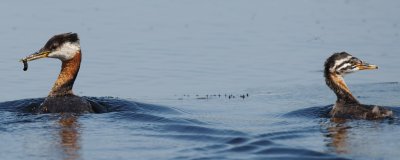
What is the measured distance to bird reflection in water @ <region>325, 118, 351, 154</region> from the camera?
12573mm

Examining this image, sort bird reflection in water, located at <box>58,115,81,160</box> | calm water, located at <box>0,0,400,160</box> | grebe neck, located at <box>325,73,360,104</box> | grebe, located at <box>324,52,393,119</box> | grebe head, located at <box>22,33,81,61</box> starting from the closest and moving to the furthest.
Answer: bird reflection in water, located at <box>58,115,81,160</box> < calm water, located at <box>0,0,400,160</box> < grebe, located at <box>324,52,393,119</box> < grebe neck, located at <box>325,73,360,104</box> < grebe head, located at <box>22,33,81,61</box>

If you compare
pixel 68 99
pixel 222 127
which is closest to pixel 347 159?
pixel 222 127

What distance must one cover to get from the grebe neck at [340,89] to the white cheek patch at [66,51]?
13.4ft

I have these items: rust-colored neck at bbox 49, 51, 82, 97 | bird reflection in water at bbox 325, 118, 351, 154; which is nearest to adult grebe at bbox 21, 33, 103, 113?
rust-colored neck at bbox 49, 51, 82, 97

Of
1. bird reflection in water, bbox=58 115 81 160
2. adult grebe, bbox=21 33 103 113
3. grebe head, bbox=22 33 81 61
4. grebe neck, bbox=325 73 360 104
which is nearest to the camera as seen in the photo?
bird reflection in water, bbox=58 115 81 160

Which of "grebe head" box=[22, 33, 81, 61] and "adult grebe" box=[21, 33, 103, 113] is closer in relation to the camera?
"adult grebe" box=[21, 33, 103, 113]

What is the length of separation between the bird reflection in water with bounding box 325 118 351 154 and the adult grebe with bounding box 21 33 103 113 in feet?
12.2

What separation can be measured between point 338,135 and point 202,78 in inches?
222

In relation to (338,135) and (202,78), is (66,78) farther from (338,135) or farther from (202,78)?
(338,135)

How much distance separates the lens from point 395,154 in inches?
481

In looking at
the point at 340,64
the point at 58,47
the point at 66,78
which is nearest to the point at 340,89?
the point at 340,64

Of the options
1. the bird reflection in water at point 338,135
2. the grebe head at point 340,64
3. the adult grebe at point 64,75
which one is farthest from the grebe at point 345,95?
the adult grebe at point 64,75

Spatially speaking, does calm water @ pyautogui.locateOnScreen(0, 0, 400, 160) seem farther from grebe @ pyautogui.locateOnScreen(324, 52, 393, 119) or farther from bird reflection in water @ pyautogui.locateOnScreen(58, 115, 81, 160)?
grebe @ pyautogui.locateOnScreen(324, 52, 393, 119)

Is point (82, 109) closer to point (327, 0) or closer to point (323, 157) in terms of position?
point (323, 157)
